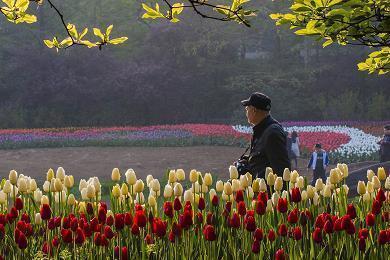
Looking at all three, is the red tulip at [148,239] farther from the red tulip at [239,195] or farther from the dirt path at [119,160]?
the dirt path at [119,160]

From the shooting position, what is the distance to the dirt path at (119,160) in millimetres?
18000

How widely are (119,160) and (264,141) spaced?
15051mm

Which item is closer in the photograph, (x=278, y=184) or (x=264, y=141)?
(x=278, y=184)

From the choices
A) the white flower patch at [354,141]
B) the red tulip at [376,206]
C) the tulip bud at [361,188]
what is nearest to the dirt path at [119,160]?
the white flower patch at [354,141]

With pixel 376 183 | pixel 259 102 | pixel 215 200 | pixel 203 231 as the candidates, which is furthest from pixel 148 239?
pixel 259 102

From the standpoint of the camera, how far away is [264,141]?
18.7 feet

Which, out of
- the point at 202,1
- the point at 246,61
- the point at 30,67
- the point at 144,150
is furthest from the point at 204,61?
the point at 202,1

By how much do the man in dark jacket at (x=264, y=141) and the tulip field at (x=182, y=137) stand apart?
1422cm

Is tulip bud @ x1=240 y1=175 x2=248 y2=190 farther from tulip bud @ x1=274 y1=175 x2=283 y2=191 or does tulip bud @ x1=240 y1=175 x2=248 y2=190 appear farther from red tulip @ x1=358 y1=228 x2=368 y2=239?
red tulip @ x1=358 y1=228 x2=368 y2=239

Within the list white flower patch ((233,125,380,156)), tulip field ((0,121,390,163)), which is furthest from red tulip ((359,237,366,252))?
tulip field ((0,121,390,163))

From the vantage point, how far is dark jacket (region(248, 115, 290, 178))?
566 centimetres

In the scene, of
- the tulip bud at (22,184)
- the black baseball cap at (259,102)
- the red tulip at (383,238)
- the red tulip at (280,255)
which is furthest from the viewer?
the black baseball cap at (259,102)

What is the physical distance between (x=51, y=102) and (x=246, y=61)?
13126 millimetres

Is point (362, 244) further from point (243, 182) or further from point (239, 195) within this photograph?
point (243, 182)
